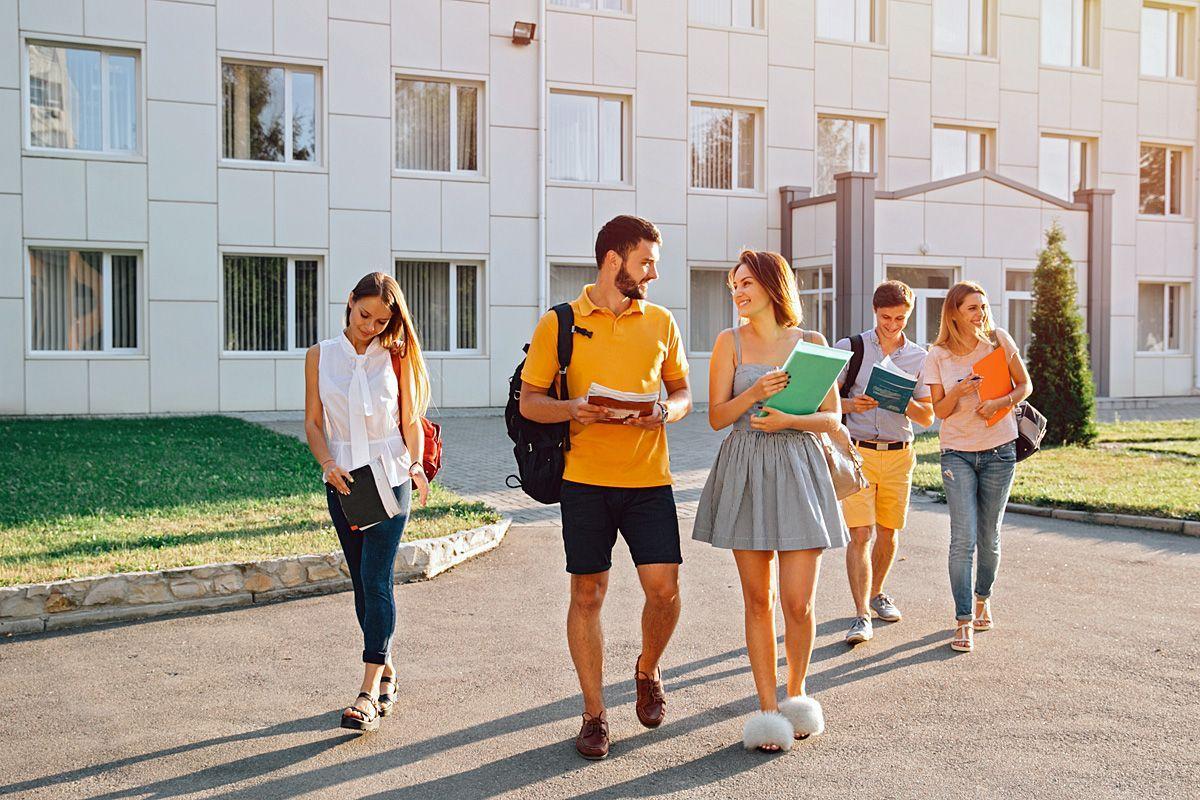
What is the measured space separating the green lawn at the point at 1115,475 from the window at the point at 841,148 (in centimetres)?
849

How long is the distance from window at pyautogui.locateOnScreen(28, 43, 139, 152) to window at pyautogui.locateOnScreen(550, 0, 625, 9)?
765 centimetres

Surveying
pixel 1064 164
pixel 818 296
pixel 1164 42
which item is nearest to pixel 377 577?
pixel 818 296

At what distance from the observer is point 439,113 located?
21.8m

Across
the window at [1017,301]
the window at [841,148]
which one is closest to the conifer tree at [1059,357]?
the window at [1017,301]

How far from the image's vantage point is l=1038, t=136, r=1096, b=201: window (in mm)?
26469

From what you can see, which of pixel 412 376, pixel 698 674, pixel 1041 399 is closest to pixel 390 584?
pixel 412 376

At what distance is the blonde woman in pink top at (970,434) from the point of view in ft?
21.4

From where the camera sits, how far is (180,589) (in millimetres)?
7188

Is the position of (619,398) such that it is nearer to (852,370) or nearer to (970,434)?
(852,370)

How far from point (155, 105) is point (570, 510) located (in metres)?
17.4

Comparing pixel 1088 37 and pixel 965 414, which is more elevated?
pixel 1088 37

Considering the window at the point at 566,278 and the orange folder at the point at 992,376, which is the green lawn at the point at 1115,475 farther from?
the window at the point at 566,278

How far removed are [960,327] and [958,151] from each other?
800 inches

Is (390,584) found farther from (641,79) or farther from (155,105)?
(641,79)
